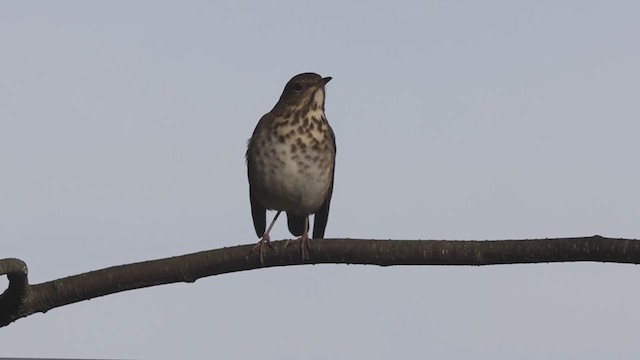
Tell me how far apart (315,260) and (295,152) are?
334cm

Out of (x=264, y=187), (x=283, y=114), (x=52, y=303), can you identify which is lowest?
(x=52, y=303)

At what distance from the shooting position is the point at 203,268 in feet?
18.5

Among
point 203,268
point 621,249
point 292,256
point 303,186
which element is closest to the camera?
point 621,249

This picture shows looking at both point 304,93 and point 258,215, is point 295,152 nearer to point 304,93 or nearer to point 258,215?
point 304,93

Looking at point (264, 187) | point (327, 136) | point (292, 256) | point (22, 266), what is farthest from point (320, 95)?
point (22, 266)

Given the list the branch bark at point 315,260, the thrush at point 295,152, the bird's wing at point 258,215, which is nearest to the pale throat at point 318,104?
the thrush at point 295,152

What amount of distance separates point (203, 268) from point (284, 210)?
402 cm

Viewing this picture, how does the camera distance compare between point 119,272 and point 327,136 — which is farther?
point 327,136

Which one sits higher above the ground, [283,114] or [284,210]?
[283,114]

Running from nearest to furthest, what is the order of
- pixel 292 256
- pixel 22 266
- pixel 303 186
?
pixel 22 266, pixel 292 256, pixel 303 186

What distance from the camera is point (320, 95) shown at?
30.7 feet

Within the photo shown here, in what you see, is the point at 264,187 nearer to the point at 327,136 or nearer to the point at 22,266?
the point at 327,136

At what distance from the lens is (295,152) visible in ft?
29.6

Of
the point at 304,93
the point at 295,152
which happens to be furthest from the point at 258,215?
the point at 304,93
